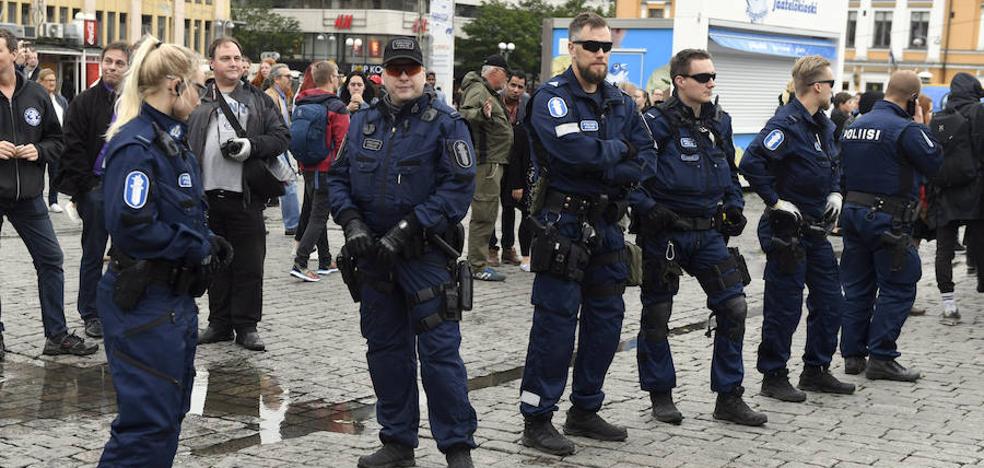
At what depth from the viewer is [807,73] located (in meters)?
7.36

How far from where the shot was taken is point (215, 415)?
6539 mm

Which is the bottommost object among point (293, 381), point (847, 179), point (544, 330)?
point (293, 381)

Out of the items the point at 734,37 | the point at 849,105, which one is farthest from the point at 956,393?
the point at 734,37

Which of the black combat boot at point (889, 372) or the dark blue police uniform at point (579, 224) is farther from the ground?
the dark blue police uniform at point (579, 224)

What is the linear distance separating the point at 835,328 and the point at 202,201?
4256 millimetres

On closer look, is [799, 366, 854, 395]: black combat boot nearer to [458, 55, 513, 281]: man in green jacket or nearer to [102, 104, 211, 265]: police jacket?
[102, 104, 211, 265]: police jacket

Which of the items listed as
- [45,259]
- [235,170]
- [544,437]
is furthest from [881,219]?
[45,259]

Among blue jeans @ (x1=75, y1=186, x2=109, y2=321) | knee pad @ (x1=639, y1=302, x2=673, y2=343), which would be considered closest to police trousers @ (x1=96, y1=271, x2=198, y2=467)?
knee pad @ (x1=639, y1=302, x2=673, y2=343)

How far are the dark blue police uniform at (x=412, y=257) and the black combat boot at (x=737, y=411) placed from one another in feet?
5.73

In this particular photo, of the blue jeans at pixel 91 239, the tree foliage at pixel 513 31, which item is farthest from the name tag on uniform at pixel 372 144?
the tree foliage at pixel 513 31

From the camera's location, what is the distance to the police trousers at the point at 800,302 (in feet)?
23.9

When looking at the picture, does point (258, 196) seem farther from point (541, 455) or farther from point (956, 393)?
point (956, 393)

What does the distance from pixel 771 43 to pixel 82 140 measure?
16.1m

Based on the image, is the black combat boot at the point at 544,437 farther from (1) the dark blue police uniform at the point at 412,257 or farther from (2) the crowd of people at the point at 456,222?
(1) the dark blue police uniform at the point at 412,257
